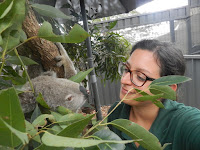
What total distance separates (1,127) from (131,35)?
4447mm

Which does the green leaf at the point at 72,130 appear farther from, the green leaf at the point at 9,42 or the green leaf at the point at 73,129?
the green leaf at the point at 9,42

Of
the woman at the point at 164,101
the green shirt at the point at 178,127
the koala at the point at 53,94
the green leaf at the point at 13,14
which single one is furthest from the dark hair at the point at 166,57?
the green leaf at the point at 13,14

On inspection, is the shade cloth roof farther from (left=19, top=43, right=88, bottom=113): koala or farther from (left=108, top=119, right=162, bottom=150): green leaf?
(left=108, top=119, right=162, bottom=150): green leaf

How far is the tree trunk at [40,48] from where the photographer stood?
921 millimetres

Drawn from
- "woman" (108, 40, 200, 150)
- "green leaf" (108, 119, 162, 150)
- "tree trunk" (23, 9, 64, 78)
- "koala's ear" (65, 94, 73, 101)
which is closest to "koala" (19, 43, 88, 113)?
"koala's ear" (65, 94, 73, 101)

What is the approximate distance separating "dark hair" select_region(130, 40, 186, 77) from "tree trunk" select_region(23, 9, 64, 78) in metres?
0.54

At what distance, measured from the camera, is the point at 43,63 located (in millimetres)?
1124

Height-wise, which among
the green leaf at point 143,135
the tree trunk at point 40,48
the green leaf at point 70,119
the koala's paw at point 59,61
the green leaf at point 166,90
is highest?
the tree trunk at point 40,48

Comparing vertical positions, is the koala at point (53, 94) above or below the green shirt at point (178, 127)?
above

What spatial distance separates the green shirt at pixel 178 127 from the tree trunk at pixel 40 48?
62 cm

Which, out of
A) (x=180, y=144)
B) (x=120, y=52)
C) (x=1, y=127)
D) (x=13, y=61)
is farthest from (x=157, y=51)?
(x=120, y=52)

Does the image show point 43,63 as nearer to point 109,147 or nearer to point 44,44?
point 44,44

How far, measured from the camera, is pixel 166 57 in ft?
3.53

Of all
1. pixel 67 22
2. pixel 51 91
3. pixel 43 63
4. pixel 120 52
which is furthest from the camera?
pixel 120 52
